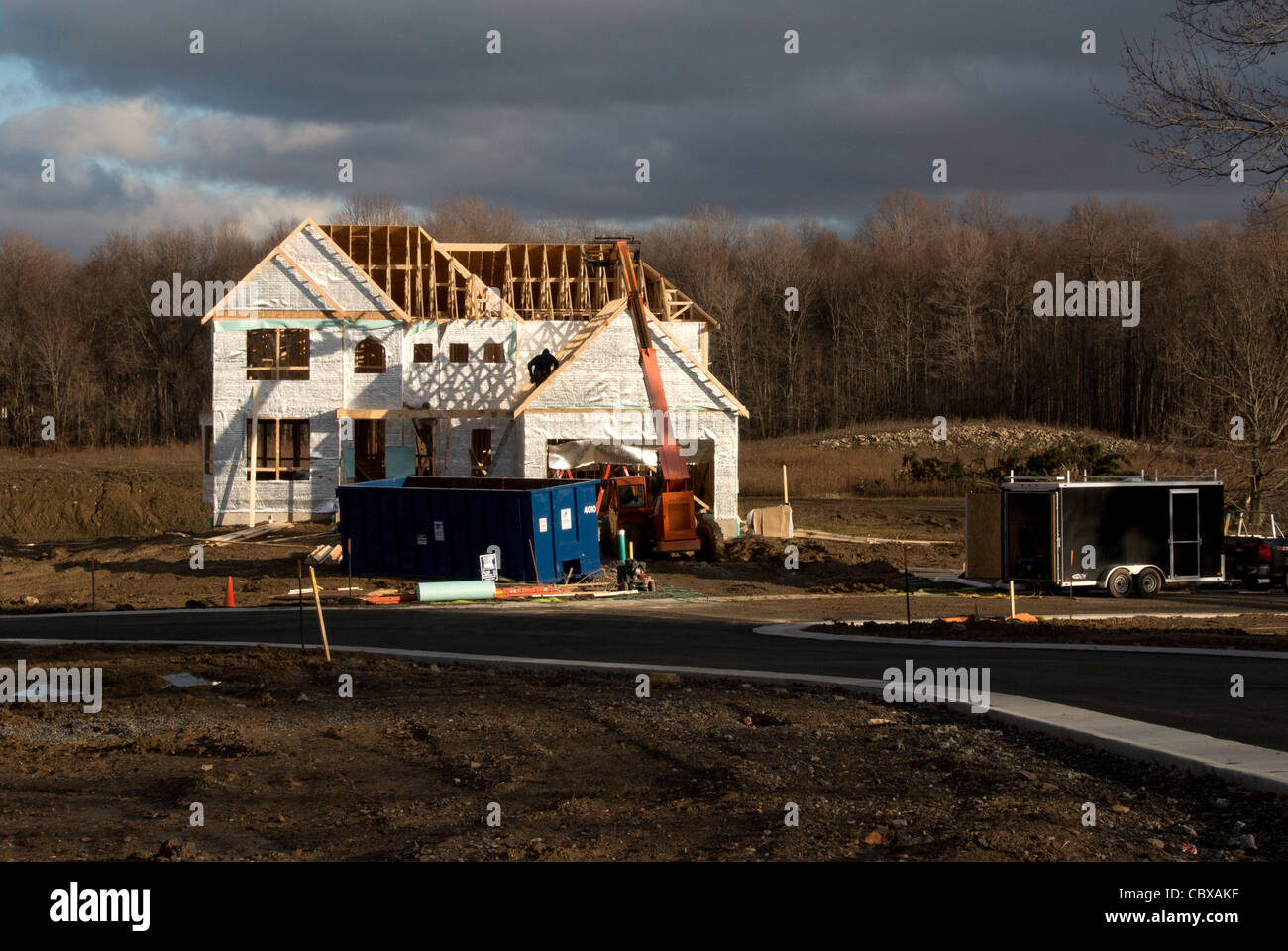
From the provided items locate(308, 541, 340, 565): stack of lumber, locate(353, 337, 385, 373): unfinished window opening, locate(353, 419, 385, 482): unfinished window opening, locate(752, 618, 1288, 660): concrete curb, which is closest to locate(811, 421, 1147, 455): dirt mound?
locate(353, 337, 385, 373): unfinished window opening

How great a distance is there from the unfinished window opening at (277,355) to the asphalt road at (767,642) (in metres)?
19.0

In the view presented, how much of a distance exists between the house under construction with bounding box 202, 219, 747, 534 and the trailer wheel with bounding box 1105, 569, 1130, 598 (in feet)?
44.4

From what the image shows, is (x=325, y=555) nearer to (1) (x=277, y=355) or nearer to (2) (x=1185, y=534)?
(1) (x=277, y=355)

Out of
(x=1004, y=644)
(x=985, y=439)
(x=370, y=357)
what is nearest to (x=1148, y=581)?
(x=1004, y=644)

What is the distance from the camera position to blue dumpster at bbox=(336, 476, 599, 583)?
27.7 metres

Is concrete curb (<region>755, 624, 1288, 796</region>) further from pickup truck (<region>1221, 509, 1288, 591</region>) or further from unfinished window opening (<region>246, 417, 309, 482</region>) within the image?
unfinished window opening (<region>246, 417, 309, 482</region>)

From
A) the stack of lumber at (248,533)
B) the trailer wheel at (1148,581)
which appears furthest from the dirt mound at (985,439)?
the trailer wheel at (1148,581)

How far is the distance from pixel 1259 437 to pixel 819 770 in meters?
33.8

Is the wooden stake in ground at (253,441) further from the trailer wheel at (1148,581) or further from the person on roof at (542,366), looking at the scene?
the trailer wheel at (1148,581)

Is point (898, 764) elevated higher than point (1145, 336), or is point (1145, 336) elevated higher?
point (1145, 336)

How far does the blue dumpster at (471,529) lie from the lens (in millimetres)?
27719

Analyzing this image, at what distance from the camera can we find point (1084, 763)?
10469mm

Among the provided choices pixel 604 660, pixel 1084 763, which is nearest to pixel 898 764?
pixel 1084 763
